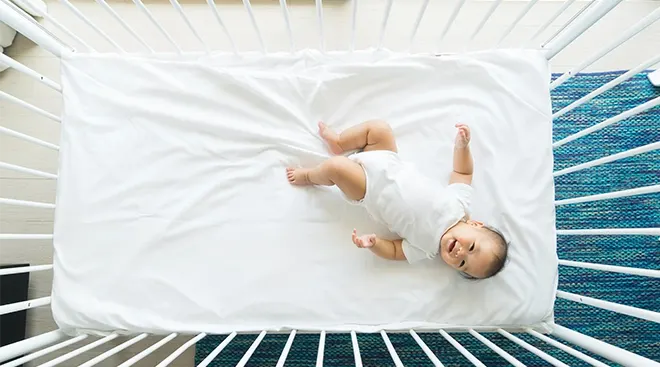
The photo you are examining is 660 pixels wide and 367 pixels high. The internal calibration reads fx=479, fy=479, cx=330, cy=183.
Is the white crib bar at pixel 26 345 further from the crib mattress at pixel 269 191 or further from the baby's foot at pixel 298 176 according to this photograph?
the baby's foot at pixel 298 176

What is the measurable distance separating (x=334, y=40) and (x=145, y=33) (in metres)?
0.58

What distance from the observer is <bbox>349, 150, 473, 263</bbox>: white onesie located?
1030mm

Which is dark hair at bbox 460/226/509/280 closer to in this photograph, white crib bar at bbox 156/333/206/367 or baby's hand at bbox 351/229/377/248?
baby's hand at bbox 351/229/377/248

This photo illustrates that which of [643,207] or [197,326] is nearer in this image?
[197,326]

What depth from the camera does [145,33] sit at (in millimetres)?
1459

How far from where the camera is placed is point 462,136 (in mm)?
1027

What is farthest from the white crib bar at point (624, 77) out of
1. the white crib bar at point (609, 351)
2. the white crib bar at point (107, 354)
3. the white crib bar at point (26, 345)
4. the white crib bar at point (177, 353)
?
the white crib bar at point (26, 345)

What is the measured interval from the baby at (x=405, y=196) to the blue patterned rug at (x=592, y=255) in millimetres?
419

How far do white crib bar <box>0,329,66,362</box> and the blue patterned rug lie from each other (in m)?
0.39

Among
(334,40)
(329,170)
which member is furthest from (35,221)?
(334,40)

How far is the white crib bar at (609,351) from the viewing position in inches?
27.0

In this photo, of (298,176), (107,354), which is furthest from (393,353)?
(107,354)

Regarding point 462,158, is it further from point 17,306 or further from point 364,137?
point 17,306

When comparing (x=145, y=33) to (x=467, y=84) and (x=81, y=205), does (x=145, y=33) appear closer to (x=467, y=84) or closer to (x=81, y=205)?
(x=81, y=205)
